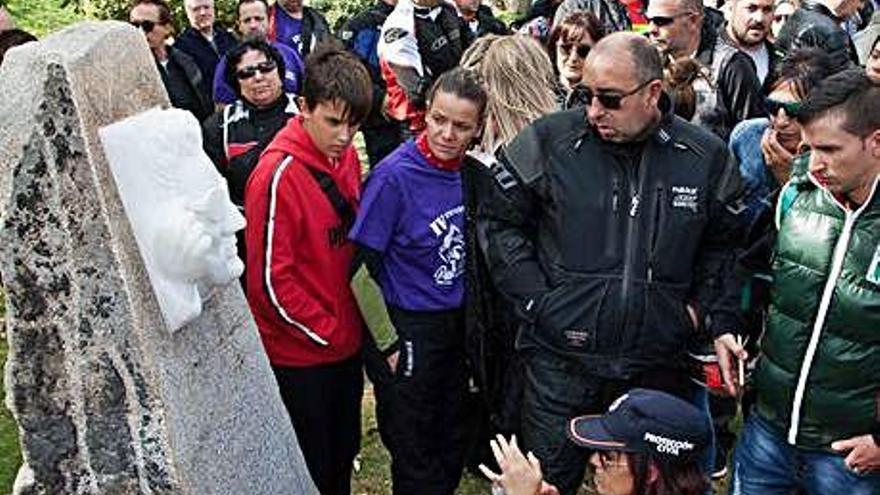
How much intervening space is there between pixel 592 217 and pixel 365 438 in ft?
7.97

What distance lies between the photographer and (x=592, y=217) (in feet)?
11.5

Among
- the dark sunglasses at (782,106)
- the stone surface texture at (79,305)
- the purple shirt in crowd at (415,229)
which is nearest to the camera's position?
the stone surface texture at (79,305)

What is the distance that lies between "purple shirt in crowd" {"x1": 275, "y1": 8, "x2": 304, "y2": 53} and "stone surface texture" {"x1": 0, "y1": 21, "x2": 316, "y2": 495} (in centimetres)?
524

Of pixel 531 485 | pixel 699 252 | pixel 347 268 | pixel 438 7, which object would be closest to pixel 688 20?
pixel 438 7

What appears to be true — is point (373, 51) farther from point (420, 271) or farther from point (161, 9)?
point (420, 271)

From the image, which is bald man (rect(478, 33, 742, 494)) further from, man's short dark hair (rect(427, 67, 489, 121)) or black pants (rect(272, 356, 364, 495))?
black pants (rect(272, 356, 364, 495))

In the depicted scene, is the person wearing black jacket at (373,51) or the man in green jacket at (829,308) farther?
the person wearing black jacket at (373,51)

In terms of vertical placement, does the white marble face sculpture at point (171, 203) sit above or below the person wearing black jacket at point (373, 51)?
above

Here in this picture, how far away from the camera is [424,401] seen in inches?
164

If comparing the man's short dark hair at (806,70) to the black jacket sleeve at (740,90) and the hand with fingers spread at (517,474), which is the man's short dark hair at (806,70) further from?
the hand with fingers spread at (517,474)

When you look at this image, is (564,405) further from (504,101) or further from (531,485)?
(504,101)

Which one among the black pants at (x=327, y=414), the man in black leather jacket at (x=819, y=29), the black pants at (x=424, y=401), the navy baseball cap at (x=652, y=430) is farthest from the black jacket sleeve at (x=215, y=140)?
the man in black leather jacket at (x=819, y=29)

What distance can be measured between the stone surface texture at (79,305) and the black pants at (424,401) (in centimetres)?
121

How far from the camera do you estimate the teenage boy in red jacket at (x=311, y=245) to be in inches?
149
